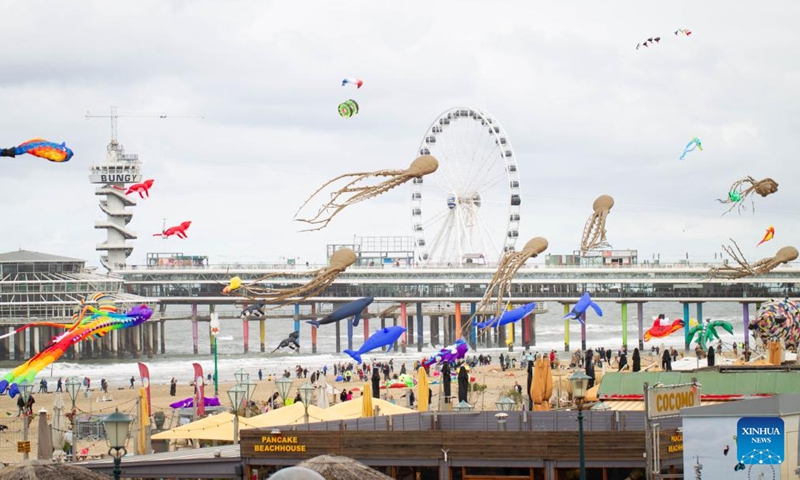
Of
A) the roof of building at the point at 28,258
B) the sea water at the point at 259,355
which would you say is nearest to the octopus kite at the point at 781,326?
the sea water at the point at 259,355

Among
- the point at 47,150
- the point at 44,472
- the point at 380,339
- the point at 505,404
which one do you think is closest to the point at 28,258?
the point at 380,339

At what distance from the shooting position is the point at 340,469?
15.6 m

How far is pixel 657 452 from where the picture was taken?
1661 cm

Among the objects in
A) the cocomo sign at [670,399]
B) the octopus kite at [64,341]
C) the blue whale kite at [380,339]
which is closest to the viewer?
the cocomo sign at [670,399]

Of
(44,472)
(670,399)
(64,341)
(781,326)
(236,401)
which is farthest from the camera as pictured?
(64,341)

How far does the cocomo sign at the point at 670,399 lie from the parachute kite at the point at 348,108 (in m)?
24.7

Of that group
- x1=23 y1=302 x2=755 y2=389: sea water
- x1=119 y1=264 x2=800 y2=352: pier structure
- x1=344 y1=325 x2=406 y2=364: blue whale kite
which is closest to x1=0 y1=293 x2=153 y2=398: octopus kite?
x1=344 y1=325 x2=406 y2=364: blue whale kite

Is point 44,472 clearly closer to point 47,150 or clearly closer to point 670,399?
point 670,399

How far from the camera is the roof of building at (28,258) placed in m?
85.2

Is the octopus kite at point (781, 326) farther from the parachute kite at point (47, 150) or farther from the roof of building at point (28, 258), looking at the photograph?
the roof of building at point (28, 258)

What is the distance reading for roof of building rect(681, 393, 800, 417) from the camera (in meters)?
14.1

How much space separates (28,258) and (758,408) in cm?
7614

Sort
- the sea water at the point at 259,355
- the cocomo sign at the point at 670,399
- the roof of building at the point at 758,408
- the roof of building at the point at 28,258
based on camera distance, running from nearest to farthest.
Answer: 1. the roof of building at the point at 758,408
2. the cocomo sign at the point at 670,399
3. the sea water at the point at 259,355
4. the roof of building at the point at 28,258

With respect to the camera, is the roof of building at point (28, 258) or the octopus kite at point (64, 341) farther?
the roof of building at point (28, 258)
